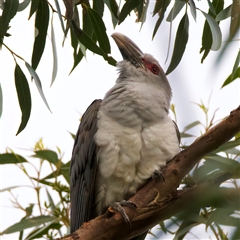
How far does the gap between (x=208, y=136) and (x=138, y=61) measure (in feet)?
4.95

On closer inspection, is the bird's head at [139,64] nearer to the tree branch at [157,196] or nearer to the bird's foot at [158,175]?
the bird's foot at [158,175]

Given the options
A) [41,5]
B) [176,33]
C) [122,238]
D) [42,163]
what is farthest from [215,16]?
[42,163]

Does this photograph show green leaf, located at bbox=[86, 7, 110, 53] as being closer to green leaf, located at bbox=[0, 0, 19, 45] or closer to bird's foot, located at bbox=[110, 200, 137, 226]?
green leaf, located at bbox=[0, 0, 19, 45]

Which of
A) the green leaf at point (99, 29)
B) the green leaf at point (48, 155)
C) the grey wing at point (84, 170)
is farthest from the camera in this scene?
the green leaf at point (48, 155)

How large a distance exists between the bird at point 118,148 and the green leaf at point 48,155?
1.87 feet

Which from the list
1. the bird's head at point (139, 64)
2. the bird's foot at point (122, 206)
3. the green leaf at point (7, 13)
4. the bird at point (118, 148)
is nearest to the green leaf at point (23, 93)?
the green leaf at point (7, 13)

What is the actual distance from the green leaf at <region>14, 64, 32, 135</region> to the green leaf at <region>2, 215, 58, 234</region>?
1.39 meters

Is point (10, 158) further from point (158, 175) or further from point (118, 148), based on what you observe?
point (158, 175)

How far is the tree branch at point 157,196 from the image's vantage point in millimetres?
2428

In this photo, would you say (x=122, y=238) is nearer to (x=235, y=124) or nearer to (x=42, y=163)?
(x=235, y=124)

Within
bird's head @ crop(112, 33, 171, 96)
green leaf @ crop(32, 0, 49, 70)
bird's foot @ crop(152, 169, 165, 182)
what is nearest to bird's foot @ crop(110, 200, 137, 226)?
bird's foot @ crop(152, 169, 165, 182)

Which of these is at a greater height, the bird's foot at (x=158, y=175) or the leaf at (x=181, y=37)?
the leaf at (x=181, y=37)

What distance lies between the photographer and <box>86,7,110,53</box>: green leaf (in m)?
2.94

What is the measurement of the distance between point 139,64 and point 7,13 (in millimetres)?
1554
